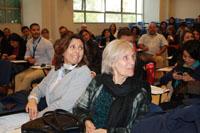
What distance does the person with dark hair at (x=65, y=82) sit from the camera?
2.47 metres

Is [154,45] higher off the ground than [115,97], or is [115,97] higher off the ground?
[154,45]

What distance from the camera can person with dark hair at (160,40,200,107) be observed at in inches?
153

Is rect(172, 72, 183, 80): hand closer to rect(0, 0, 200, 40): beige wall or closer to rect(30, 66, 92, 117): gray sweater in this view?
rect(30, 66, 92, 117): gray sweater

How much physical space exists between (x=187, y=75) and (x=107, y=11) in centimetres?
965

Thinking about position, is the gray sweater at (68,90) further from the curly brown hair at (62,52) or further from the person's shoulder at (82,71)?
the curly brown hair at (62,52)

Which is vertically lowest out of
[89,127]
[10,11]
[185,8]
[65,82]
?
[89,127]

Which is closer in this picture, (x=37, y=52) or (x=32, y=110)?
(x=32, y=110)

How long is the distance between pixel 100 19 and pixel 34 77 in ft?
24.5

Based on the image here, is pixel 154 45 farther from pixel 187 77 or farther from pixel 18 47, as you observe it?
pixel 187 77

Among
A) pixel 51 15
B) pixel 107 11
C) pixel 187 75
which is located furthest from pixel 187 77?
pixel 107 11

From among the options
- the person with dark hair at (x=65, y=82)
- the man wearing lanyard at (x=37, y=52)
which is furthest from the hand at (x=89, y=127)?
the man wearing lanyard at (x=37, y=52)

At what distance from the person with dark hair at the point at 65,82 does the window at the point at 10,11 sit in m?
7.66

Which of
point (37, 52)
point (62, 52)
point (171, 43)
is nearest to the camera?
point (62, 52)

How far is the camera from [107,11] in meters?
13.3
